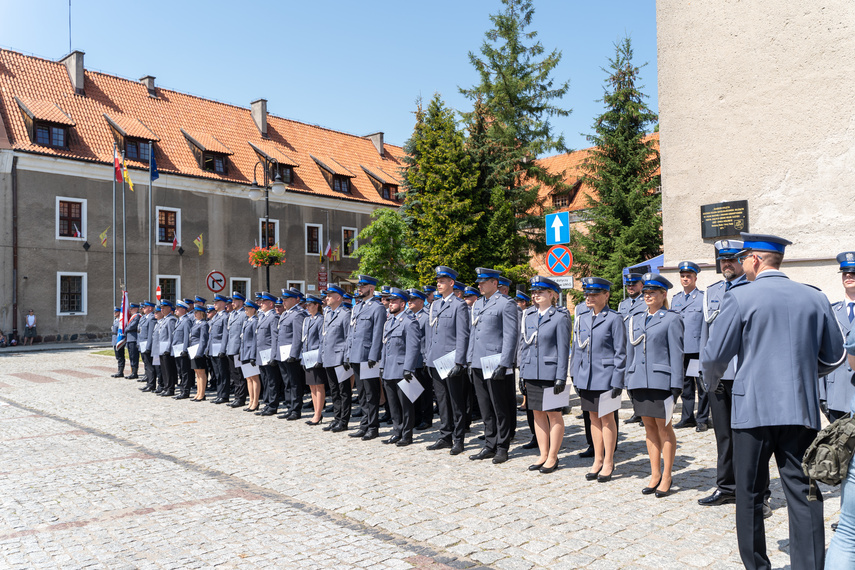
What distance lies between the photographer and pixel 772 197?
1140 centimetres

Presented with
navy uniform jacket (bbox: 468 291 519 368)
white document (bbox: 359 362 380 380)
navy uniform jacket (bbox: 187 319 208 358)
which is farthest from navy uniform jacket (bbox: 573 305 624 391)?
navy uniform jacket (bbox: 187 319 208 358)

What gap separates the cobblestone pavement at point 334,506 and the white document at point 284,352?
140 centimetres

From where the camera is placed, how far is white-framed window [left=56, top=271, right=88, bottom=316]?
31.4m

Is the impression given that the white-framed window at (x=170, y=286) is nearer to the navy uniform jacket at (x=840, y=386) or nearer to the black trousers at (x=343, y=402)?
the black trousers at (x=343, y=402)

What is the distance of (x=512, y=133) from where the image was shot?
1216 inches

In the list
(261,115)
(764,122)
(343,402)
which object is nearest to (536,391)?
(343,402)

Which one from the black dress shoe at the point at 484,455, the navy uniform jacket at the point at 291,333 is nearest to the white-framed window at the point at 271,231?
the navy uniform jacket at the point at 291,333

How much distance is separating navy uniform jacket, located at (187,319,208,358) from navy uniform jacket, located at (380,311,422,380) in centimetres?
551

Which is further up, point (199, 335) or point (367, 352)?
point (199, 335)

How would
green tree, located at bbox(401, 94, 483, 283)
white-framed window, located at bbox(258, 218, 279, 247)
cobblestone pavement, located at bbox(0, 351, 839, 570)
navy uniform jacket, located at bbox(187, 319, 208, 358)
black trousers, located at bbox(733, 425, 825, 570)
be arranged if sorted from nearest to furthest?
black trousers, located at bbox(733, 425, 825, 570)
cobblestone pavement, located at bbox(0, 351, 839, 570)
navy uniform jacket, located at bbox(187, 319, 208, 358)
green tree, located at bbox(401, 94, 483, 283)
white-framed window, located at bbox(258, 218, 279, 247)

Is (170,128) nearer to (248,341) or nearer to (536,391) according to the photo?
(248,341)

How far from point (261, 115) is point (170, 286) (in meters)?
13.8

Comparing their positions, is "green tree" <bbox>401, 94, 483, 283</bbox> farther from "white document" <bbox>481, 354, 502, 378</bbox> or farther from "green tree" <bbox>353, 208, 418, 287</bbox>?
"white document" <bbox>481, 354, 502, 378</bbox>

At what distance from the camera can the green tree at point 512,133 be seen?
27766 millimetres
